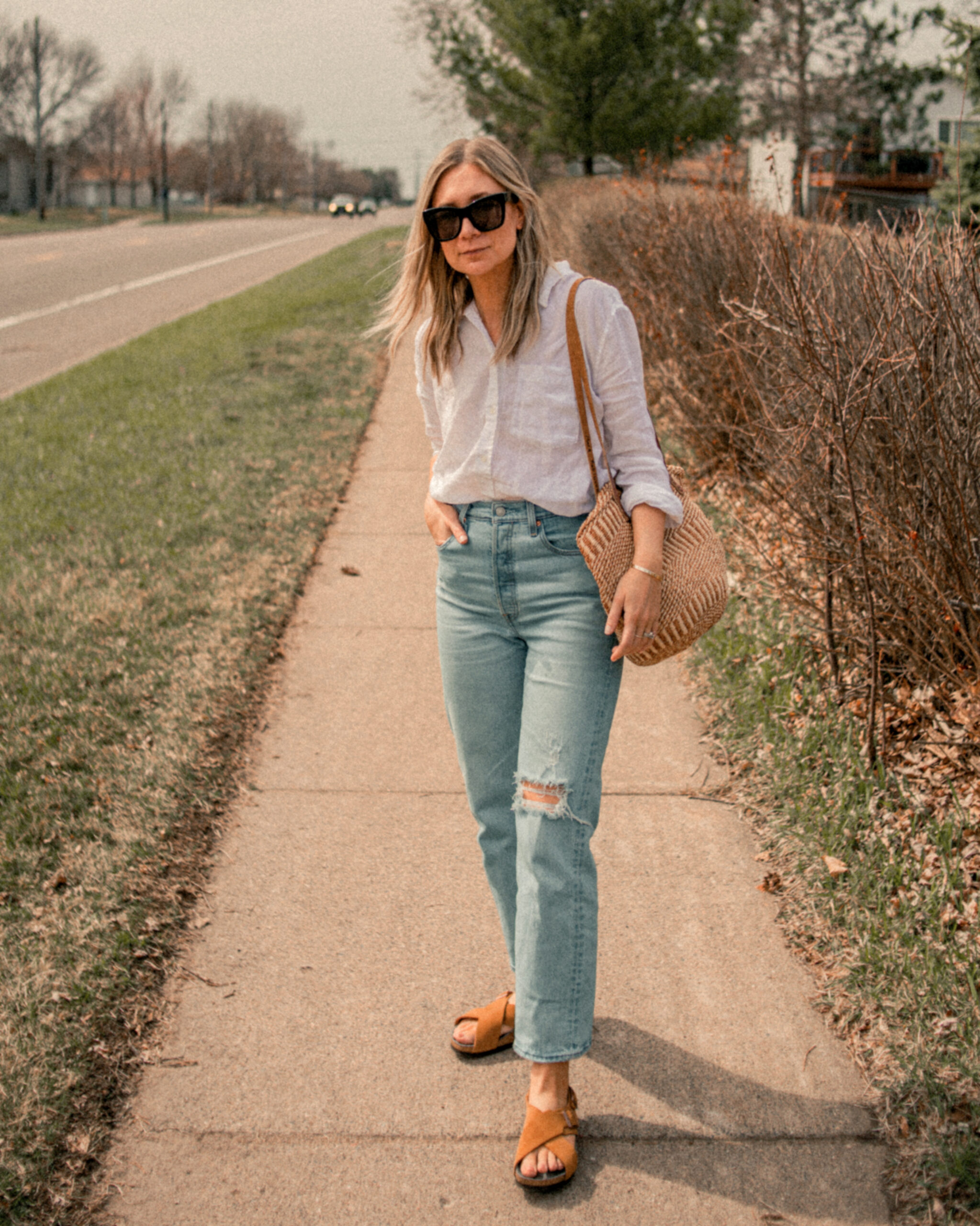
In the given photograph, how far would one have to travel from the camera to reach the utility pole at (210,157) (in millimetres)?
100062

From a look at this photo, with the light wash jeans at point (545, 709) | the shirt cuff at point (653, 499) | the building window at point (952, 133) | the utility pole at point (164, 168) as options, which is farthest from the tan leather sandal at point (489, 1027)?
the utility pole at point (164, 168)

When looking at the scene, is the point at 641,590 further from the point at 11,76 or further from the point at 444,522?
the point at 11,76

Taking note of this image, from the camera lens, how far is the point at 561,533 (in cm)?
217

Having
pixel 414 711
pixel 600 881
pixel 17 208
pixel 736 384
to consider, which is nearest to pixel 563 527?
pixel 600 881

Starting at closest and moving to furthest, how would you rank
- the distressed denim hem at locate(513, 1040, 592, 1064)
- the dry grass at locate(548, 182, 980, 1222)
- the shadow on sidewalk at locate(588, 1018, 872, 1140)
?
the distressed denim hem at locate(513, 1040, 592, 1064) < the shadow on sidewalk at locate(588, 1018, 872, 1140) < the dry grass at locate(548, 182, 980, 1222)

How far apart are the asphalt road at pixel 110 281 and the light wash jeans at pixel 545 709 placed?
964 cm

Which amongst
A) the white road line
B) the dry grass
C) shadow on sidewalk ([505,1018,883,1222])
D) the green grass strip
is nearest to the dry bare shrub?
the dry grass

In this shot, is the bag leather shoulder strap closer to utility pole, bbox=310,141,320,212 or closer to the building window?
the building window

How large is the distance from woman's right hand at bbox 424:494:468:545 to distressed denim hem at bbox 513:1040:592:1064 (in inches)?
40.7

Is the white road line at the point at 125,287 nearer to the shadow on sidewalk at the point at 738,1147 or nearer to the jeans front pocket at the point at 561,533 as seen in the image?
the jeans front pocket at the point at 561,533

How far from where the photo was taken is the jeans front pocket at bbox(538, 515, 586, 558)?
2160 mm

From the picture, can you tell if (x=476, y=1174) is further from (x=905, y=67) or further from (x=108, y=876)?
(x=905, y=67)

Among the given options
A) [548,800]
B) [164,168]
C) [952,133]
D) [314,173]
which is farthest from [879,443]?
[314,173]

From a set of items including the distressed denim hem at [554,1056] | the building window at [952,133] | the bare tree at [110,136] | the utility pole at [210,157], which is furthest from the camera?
the utility pole at [210,157]
